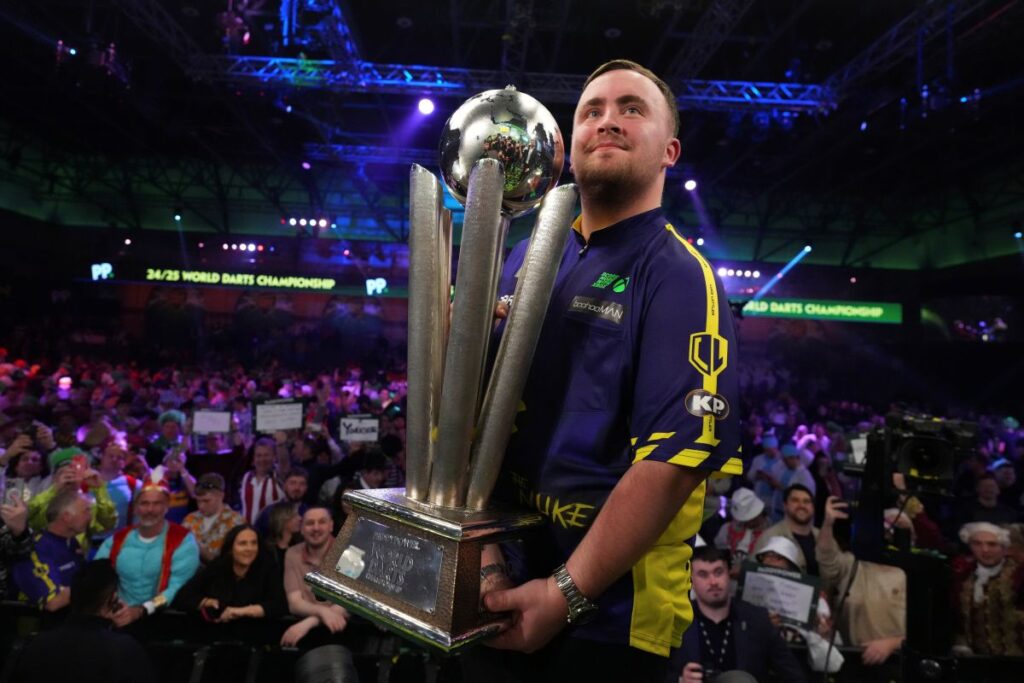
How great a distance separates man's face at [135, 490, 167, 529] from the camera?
463 cm

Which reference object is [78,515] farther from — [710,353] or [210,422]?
[710,353]

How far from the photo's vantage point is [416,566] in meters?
1.04

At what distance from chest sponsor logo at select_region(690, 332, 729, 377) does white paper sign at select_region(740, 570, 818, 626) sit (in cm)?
380

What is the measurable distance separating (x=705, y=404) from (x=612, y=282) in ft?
1.14

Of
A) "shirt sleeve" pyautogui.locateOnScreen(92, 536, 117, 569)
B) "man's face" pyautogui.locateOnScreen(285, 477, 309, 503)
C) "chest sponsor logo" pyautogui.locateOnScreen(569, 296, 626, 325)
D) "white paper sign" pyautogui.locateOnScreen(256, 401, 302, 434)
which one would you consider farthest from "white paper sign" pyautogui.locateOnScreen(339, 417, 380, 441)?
"chest sponsor logo" pyautogui.locateOnScreen(569, 296, 626, 325)

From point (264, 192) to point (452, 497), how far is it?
20.0 m

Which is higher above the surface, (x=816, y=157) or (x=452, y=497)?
(x=816, y=157)

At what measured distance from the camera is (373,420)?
25.2 feet

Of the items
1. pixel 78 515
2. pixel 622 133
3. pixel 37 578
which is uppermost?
pixel 622 133

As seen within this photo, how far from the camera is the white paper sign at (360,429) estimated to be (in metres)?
7.58

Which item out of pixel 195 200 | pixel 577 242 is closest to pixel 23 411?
pixel 577 242

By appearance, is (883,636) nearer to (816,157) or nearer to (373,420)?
(373,420)

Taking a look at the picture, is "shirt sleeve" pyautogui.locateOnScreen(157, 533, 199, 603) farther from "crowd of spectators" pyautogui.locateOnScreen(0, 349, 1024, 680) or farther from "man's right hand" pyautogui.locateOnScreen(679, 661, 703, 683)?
"man's right hand" pyautogui.locateOnScreen(679, 661, 703, 683)

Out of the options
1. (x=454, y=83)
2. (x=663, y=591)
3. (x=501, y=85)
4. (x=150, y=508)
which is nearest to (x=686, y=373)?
(x=663, y=591)
